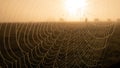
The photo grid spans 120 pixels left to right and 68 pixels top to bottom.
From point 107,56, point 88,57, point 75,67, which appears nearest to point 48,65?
point 75,67

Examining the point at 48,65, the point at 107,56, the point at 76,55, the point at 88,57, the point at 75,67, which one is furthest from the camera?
the point at 107,56

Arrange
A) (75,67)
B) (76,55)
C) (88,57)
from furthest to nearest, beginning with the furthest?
1. (76,55)
2. (88,57)
3. (75,67)

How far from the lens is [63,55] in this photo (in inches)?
463

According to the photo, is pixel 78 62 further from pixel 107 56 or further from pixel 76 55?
pixel 107 56

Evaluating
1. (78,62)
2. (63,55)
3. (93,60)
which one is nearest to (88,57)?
(93,60)

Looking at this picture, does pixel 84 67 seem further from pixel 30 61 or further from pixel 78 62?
pixel 30 61

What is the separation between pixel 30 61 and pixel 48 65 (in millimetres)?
1644

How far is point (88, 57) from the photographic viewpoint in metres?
10.6

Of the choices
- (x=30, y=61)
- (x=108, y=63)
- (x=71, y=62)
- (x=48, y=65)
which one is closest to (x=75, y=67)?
(x=71, y=62)

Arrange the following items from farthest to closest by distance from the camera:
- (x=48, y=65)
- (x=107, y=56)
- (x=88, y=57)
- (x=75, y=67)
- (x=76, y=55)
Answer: (x=107, y=56) → (x=76, y=55) → (x=88, y=57) → (x=48, y=65) → (x=75, y=67)

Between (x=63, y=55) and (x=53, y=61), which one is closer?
(x=53, y=61)

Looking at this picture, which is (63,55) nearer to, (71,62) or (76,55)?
(76,55)

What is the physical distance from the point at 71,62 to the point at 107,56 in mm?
3422

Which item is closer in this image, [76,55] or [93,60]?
[93,60]
